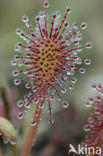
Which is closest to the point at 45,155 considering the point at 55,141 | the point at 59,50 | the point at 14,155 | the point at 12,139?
the point at 55,141

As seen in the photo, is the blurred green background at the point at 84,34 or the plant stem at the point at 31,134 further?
the blurred green background at the point at 84,34

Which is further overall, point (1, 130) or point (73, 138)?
point (73, 138)

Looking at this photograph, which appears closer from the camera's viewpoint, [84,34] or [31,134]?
[31,134]

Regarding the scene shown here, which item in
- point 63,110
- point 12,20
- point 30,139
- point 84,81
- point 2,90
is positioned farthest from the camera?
point 12,20

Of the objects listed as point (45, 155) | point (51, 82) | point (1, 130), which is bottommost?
point (45, 155)

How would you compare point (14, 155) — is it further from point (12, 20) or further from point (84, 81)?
point (12, 20)

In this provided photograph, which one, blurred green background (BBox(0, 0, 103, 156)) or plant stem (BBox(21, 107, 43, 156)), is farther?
blurred green background (BBox(0, 0, 103, 156))

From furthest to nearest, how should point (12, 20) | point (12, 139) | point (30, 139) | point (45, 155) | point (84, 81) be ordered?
point (12, 20)
point (84, 81)
point (45, 155)
point (30, 139)
point (12, 139)

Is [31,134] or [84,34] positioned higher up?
[84,34]
